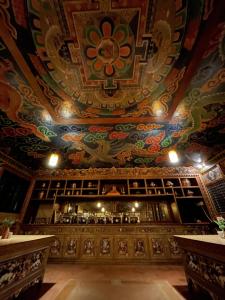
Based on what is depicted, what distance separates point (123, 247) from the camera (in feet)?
15.4

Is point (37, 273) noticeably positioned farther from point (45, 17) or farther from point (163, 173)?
point (163, 173)

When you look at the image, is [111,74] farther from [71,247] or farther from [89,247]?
[71,247]

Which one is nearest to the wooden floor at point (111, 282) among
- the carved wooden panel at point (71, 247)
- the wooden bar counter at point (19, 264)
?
the wooden bar counter at point (19, 264)

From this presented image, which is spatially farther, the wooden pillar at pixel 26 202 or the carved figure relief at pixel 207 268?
the wooden pillar at pixel 26 202

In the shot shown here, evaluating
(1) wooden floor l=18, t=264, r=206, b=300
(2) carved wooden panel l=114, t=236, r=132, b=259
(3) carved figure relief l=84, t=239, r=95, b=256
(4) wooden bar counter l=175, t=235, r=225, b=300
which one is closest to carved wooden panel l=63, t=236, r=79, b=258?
(3) carved figure relief l=84, t=239, r=95, b=256

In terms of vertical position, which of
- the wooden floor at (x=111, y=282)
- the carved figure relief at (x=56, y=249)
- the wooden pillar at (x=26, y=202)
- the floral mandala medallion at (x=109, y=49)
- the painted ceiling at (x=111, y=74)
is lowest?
the wooden floor at (x=111, y=282)

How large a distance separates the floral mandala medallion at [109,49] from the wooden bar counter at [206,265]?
299cm

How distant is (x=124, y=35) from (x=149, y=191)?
521 cm

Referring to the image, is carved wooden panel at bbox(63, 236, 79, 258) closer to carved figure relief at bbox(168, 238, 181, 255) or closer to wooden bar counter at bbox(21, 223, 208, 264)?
wooden bar counter at bbox(21, 223, 208, 264)

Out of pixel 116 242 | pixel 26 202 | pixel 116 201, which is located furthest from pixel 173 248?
pixel 26 202

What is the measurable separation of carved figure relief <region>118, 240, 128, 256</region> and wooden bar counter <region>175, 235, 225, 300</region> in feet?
8.37

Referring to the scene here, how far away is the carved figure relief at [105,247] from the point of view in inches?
183

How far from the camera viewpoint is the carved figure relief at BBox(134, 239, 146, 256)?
461 centimetres

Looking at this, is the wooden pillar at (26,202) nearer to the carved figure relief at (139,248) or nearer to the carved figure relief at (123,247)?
the carved figure relief at (123,247)
